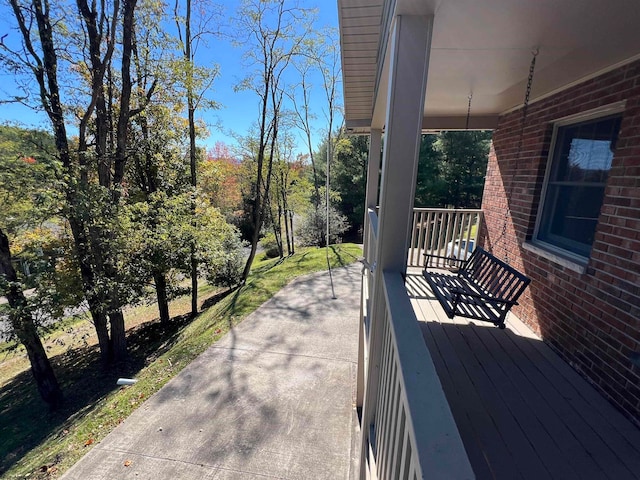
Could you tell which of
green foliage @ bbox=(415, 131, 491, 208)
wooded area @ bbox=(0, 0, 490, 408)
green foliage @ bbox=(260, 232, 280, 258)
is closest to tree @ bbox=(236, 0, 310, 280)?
wooded area @ bbox=(0, 0, 490, 408)

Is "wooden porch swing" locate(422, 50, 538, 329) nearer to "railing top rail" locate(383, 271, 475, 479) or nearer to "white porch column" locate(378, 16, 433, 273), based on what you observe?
"white porch column" locate(378, 16, 433, 273)

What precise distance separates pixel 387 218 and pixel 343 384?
2885 mm

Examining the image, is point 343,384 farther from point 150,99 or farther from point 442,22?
point 150,99

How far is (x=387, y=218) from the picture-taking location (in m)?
Answer: 1.51

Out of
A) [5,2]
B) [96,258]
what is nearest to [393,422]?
[96,258]

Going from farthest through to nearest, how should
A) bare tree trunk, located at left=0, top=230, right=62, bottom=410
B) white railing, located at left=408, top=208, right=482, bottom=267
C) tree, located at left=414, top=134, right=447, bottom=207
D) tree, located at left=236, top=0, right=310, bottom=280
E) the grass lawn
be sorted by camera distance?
tree, located at left=414, top=134, right=447, bottom=207
tree, located at left=236, top=0, right=310, bottom=280
bare tree trunk, located at left=0, top=230, right=62, bottom=410
white railing, located at left=408, top=208, right=482, bottom=267
the grass lawn

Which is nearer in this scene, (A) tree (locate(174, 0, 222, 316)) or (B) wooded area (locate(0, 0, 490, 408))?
(B) wooded area (locate(0, 0, 490, 408))

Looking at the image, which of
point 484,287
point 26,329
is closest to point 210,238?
point 26,329

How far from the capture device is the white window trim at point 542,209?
2150 mm

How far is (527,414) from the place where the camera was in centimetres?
168

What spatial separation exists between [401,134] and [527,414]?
1717 millimetres

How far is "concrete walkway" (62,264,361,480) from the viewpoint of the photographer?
8.68 ft

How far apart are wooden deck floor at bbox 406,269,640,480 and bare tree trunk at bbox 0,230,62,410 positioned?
20.4ft

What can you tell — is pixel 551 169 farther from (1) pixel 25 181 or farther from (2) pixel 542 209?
(1) pixel 25 181
